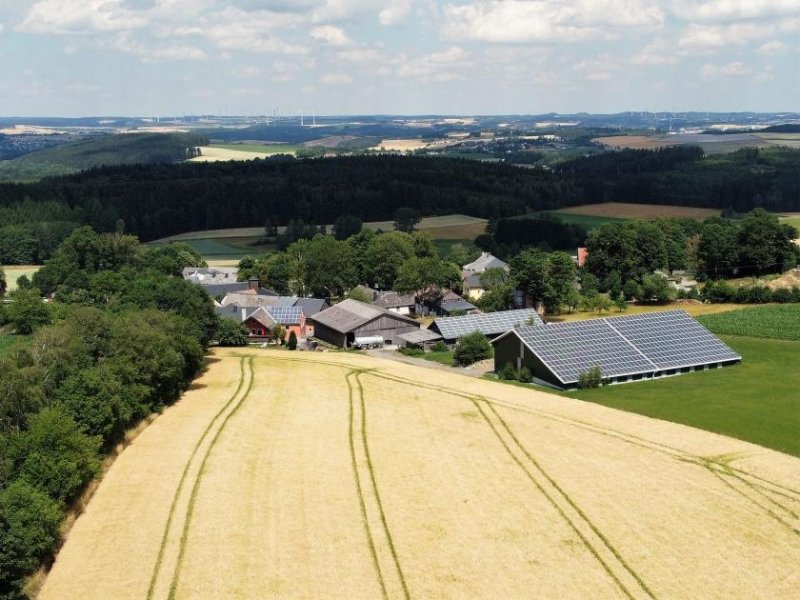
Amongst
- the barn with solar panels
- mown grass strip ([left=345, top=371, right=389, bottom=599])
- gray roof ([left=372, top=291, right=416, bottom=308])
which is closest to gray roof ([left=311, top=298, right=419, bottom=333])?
gray roof ([left=372, top=291, right=416, bottom=308])

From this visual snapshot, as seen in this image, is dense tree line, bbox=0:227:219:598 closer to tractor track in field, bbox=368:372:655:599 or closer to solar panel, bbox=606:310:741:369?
tractor track in field, bbox=368:372:655:599

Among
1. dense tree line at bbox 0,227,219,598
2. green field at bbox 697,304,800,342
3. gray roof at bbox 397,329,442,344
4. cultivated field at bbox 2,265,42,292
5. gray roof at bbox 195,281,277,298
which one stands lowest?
cultivated field at bbox 2,265,42,292

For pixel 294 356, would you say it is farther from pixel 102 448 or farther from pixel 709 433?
pixel 709 433

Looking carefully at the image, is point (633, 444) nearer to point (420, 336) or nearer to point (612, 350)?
point (612, 350)

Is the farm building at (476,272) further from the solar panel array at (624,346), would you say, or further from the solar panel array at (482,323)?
the solar panel array at (624,346)

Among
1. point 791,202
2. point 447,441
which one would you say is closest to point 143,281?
point 447,441

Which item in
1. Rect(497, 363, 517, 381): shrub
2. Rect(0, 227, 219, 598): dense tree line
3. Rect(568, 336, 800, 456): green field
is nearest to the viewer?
Rect(0, 227, 219, 598): dense tree line
